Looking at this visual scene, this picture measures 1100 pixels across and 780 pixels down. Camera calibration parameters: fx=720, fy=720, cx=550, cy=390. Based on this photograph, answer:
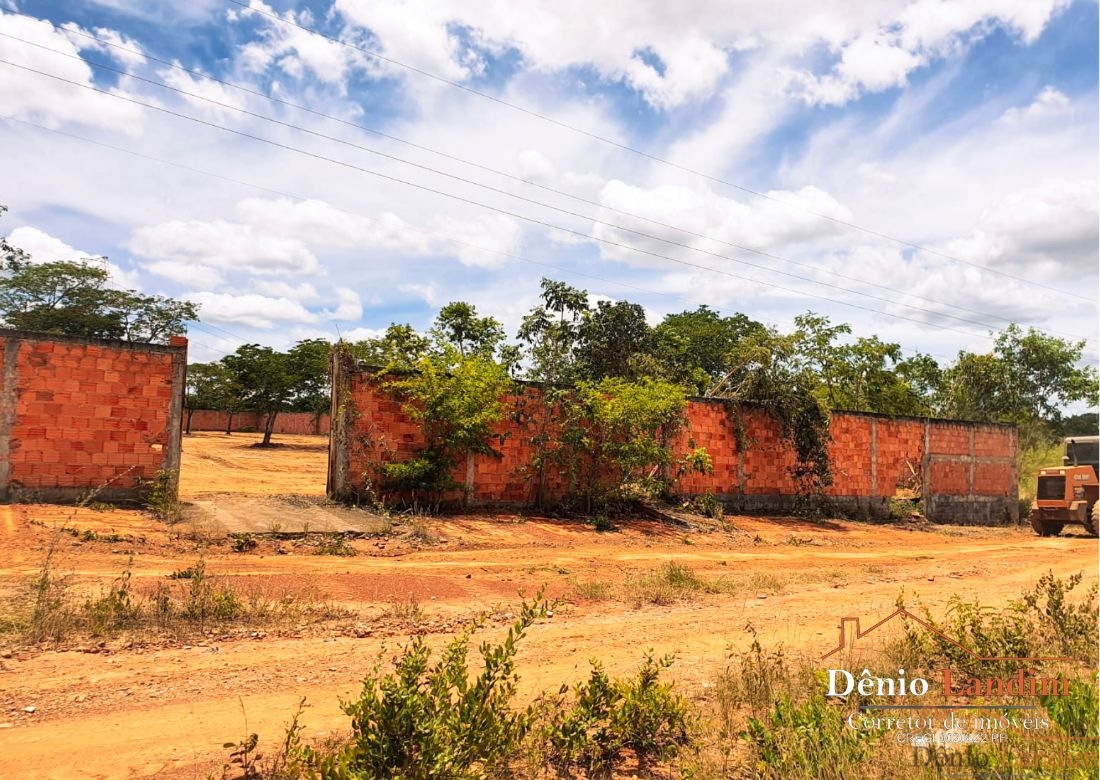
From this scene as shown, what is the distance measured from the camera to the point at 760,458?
64.6 feet

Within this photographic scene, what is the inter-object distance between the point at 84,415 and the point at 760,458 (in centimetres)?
1562

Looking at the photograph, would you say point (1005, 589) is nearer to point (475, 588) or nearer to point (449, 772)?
point (475, 588)

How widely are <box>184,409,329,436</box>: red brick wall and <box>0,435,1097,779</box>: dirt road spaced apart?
41.7 metres

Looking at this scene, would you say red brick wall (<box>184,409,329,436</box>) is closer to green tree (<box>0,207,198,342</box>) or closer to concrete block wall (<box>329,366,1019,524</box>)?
green tree (<box>0,207,198,342</box>)

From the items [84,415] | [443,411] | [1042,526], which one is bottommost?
[1042,526]

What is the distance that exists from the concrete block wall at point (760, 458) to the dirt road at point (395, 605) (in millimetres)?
1290

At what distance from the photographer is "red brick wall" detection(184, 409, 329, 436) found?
177 ft

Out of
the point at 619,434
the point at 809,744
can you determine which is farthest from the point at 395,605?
the point at 619,434

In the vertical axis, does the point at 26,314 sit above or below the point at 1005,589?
above

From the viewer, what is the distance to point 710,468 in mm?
17484

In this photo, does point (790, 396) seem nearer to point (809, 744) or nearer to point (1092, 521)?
point (1092, 521)

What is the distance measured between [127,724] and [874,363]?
2779 centimetres

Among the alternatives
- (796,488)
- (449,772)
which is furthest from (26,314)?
(449,772)

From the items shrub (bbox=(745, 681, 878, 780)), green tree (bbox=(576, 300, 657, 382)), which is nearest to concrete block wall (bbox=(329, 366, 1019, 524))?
green tree (bbox=(576, 300, 657, 382))
